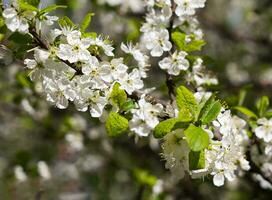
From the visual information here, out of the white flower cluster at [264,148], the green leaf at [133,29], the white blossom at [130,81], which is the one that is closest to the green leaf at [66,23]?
the white blossom at [130,81]

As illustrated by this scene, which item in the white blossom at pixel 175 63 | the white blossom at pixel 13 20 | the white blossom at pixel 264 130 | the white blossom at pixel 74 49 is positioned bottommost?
the white blossom at pixel 264 130

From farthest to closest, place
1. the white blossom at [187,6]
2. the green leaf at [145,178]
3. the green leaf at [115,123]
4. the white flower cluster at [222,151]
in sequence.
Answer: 1. the green leaf at [145,178]
2. the white blossom at [187,6]
3. the green leaf at [115,123]
4. the white flower cluster at [222,151]

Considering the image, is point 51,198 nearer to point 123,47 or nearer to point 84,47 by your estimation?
point 123,47

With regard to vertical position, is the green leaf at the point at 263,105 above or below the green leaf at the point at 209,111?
below

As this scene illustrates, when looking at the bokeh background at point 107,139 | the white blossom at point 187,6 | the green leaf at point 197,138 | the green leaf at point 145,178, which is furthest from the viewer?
the bokeh background at point 107,139

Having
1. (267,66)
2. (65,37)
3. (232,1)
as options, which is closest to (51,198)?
(65,37)

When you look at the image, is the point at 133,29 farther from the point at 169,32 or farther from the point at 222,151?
the point at 222,151

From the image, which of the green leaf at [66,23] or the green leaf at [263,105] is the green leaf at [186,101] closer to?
the green leaf at [66,23]

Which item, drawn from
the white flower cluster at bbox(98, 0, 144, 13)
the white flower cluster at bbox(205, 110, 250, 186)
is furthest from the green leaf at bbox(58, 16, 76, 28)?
the white flower cluster at bbox(98, 0, 144, 13)
